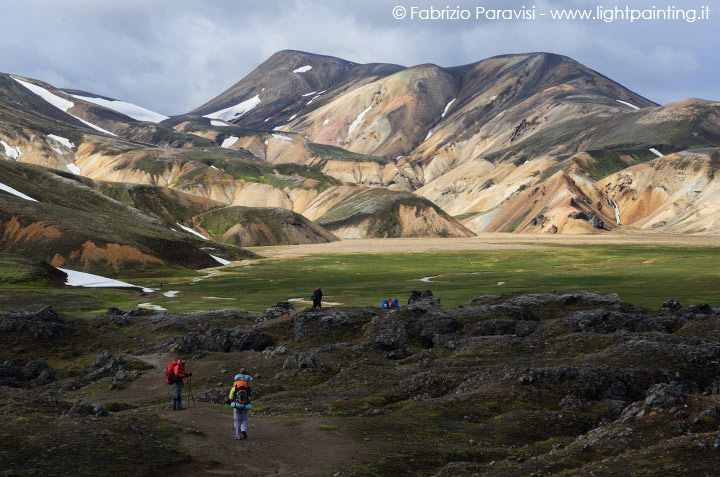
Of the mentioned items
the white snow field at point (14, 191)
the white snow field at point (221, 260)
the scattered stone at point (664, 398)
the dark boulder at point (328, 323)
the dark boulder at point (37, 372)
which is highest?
the white snow field at point (14, 191)

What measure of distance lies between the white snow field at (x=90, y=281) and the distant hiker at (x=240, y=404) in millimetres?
81249

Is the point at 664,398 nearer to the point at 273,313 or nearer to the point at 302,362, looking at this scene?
the point at 302,362

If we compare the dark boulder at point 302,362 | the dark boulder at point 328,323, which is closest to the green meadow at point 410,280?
the dark boulder at point 328,323

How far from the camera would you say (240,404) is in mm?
24547

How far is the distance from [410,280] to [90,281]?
56.9 metres

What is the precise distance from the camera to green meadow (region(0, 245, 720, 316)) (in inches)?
3184

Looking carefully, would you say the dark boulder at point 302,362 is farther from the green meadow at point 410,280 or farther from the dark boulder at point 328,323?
the green meadow at point 410,280

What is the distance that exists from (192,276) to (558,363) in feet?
322

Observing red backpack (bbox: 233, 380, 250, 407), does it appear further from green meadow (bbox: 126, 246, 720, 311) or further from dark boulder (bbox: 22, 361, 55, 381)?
green meadow (bbox: 126, 246, 720, 311)

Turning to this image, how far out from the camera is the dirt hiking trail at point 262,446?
2186 cm

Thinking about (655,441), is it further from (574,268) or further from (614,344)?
(574,268)

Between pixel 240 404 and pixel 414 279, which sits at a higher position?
pixel 240 404

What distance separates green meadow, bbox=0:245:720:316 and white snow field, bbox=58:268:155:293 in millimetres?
4699

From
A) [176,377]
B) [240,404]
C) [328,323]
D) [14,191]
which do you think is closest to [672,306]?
[328,323]
